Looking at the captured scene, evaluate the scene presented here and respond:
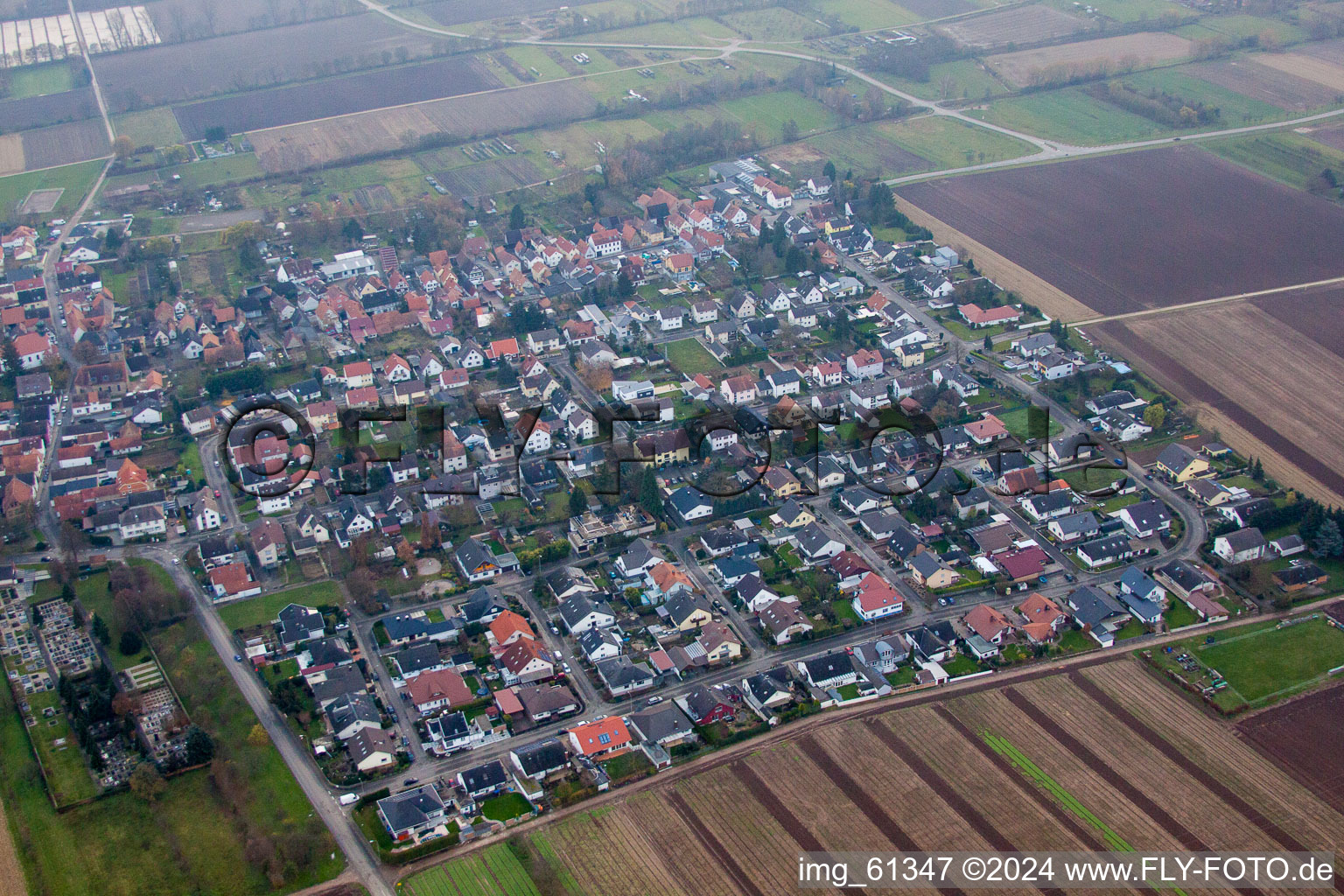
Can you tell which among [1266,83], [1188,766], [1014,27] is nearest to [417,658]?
[1188,766]

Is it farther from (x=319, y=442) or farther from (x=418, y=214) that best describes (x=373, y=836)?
(x=418, y=214)

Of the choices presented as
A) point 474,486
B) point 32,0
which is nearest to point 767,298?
point 474,486

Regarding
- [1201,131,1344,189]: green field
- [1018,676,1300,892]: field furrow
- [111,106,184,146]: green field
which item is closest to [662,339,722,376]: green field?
[1018,676,1300,892]: field furrow

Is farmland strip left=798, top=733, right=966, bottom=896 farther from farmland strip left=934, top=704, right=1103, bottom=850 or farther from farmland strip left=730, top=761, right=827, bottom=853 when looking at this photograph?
farmland strip left=934, top=704, right=1103, bottom=850

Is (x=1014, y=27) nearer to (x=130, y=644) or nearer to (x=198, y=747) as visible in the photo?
(x=130, y=644)

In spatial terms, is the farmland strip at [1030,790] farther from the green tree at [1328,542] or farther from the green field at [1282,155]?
the green field at [1282,155]

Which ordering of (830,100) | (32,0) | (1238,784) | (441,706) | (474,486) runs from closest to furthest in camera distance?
(1238,784) < (441,706) < (474,486) < (830,100) < (32,0)
